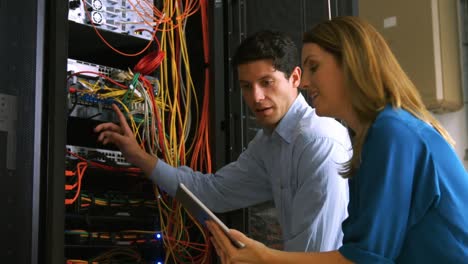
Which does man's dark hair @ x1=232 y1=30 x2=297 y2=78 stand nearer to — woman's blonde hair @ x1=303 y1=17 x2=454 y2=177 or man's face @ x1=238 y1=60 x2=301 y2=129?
man's face @ x1=238 y1=60 x2=301 y2=129

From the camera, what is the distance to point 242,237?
1395 mm

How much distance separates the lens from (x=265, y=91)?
212 centimetres

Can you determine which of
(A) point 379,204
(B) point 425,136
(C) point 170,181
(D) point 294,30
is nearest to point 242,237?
(A) point 379,204

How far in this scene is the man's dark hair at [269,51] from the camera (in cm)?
209

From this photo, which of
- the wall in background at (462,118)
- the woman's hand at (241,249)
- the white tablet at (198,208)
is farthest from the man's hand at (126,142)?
the wall in background at (462,118)

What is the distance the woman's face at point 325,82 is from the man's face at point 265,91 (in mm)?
671

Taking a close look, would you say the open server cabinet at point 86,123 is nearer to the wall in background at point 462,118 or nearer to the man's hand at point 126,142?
the man's hand at point 126,142

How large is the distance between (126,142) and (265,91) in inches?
18.9

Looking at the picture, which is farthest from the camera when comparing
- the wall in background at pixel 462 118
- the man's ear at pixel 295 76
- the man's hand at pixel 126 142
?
the wall in background at pixel 462 118

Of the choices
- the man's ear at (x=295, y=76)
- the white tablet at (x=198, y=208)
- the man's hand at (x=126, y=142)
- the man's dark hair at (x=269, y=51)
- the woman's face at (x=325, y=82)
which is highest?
the man's dark hair at (x=269, y=51)

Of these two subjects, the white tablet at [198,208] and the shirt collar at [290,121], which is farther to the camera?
the shirt collar at [290,121]

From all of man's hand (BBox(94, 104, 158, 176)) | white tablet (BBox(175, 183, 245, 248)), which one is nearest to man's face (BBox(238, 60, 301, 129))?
man's hand (BBox(94, 104, 158, 176))

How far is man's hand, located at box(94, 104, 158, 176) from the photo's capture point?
204 centimetres

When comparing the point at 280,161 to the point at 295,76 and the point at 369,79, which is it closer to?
the point at 295,76
